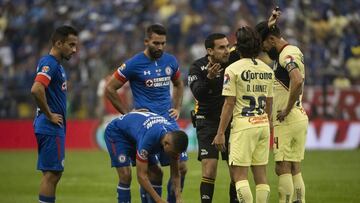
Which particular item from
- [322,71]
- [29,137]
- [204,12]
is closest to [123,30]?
[204,12]

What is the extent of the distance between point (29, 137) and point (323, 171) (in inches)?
441

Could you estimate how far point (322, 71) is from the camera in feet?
89.7

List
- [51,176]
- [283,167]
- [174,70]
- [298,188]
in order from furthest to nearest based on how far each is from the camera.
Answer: [174,70] → [298,188] → [283,167] → [51,176]

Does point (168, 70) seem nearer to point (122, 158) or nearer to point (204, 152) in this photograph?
point (204, 152)

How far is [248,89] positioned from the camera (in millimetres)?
11062

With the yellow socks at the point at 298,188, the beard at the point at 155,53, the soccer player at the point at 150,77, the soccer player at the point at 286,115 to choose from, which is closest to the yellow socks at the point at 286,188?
the soccer player at the point at 286,115

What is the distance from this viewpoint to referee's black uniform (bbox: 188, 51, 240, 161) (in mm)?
12562

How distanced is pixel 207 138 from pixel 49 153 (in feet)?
8.02

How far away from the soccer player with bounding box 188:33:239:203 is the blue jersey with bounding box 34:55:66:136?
6.54 ft

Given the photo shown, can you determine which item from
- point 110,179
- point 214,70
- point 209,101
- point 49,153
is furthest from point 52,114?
point 110,179

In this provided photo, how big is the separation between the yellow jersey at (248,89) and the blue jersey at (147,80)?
6.88 ft

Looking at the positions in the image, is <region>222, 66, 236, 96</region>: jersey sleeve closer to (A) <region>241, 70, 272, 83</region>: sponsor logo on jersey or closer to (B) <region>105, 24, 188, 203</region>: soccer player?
(A) <region>241, 70, 272, 83</region>: sponsor logo on jersey

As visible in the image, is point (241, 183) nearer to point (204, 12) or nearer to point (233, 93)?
point (233, 93)

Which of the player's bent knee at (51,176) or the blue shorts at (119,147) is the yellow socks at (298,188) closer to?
the blue shorts at (119,147)
